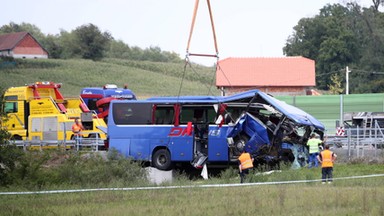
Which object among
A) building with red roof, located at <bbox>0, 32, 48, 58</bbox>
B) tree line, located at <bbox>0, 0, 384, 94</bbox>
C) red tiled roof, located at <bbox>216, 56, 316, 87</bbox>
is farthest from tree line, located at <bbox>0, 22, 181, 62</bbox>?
red tiled roof, located at <bbox>216, 56, 316, 87</bbox>

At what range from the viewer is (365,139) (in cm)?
3656

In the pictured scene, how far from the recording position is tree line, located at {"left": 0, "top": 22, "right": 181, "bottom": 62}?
386 ft

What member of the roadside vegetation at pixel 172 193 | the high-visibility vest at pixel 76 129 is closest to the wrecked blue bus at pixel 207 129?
the roadside vegetation at pixel 172 193

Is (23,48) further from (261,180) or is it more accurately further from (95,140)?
(261,180)

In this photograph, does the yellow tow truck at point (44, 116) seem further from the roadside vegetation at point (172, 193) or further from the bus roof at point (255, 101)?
the roadside vegetation at point (172, 193)

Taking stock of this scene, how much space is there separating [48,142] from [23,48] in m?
85.5

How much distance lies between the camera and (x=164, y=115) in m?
32.5

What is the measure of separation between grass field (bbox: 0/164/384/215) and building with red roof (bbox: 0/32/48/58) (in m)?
98.5

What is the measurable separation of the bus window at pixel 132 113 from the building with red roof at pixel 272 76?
153 feet

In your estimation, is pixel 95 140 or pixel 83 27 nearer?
pixel 95 140

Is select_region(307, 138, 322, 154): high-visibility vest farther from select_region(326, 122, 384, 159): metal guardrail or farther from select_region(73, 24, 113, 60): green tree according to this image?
select_region(73, 24, 113, 60): green tree

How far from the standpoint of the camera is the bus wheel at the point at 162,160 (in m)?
31.9

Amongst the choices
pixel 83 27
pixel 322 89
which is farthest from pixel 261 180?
pixel 83 27

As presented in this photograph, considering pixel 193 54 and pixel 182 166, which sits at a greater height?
pixel 193 54
